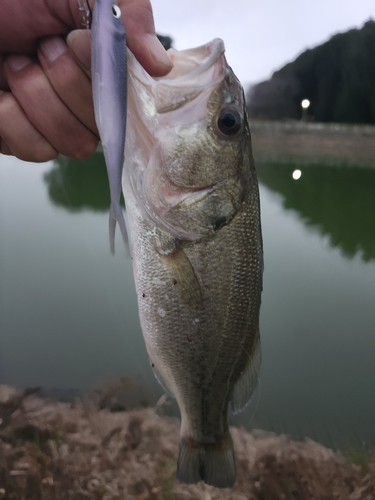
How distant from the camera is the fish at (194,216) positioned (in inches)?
34.3

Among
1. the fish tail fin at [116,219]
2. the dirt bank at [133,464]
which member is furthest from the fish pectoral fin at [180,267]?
the dirt bank at [133,464]

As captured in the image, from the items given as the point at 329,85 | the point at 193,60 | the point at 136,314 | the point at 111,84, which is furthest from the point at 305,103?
the point at 111,84

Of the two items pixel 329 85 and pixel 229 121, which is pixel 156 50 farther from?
pixel 329 85

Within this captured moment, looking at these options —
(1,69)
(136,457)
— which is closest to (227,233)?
(1,69)

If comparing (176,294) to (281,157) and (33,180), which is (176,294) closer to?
(33,180)

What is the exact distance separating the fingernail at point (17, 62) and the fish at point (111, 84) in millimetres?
522

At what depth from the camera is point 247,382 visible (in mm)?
1072

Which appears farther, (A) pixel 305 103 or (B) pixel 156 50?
(A) pixel 305 103

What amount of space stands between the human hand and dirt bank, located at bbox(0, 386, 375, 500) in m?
2.27

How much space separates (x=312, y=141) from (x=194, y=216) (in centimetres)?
1428

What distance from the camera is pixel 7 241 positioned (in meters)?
5.19

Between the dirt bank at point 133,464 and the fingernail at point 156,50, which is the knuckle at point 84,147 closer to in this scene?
the fingernail at point 156,50

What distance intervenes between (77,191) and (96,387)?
15.9ft

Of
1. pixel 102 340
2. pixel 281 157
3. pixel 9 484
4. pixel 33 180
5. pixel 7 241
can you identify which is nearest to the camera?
pixel 9 484
